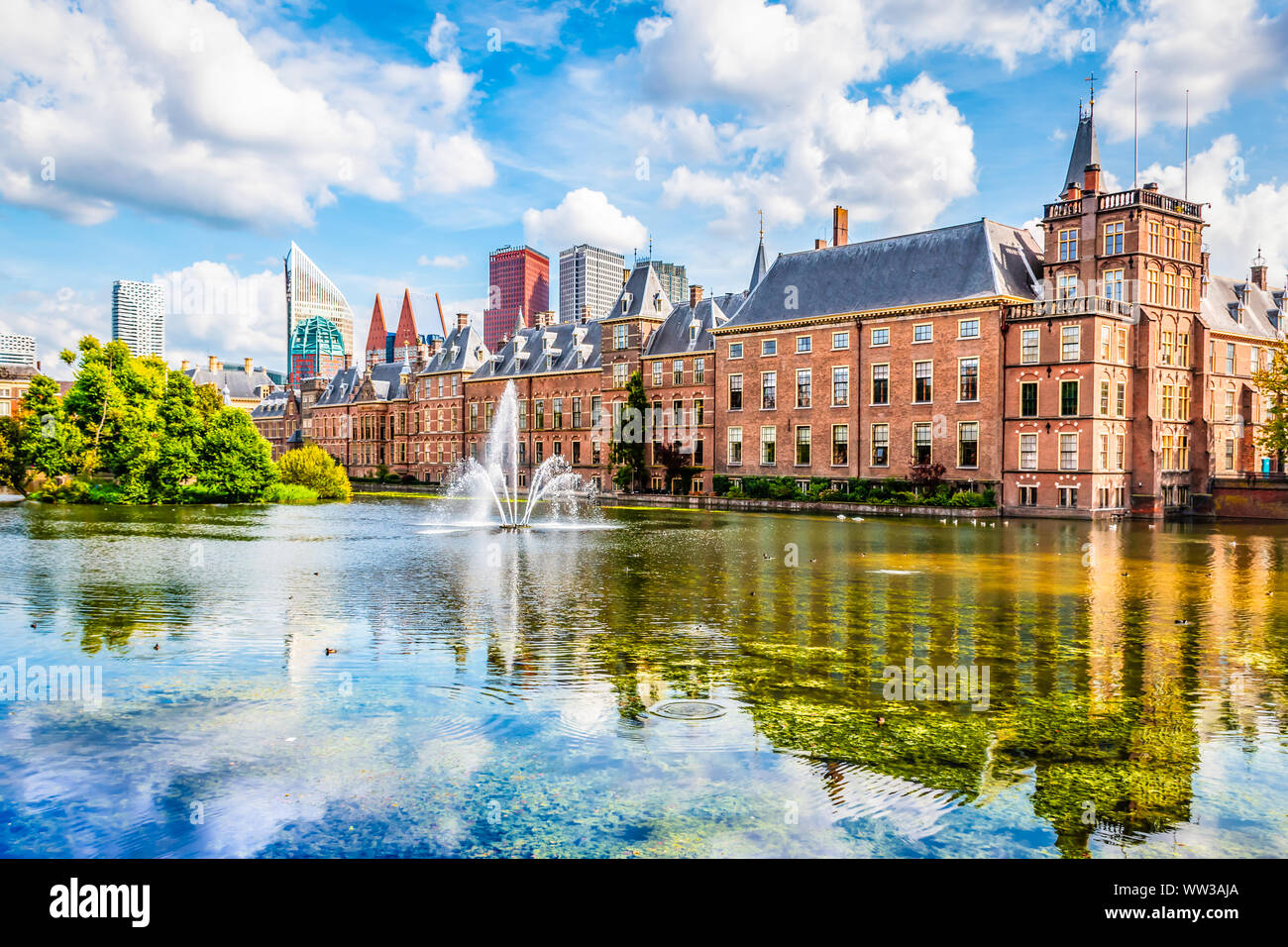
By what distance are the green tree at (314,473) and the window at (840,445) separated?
110 ft

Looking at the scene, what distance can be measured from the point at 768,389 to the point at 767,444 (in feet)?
12.3

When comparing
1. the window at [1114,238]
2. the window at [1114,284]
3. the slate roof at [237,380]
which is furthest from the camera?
the slate roof at [237,380]

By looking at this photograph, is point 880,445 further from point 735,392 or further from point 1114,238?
point 1114,238

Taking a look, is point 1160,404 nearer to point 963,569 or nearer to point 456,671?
point 963,569

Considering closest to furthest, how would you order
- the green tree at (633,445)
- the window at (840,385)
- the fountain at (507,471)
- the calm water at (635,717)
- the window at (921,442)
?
the calm water at (635,717)
the window at (921,442)
the window at (840,385)
the green tree at (633,445)
the fountain at (507,471)

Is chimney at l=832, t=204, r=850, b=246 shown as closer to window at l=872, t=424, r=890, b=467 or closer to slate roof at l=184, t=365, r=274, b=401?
window at l=872, t=424, r=890, b=467

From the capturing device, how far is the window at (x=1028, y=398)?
1952 inches

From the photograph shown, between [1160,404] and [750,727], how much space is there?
49419 mm

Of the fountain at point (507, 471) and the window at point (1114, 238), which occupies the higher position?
the window at point (1114, 238)

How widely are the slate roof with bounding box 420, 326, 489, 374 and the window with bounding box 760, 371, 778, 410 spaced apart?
132 ft

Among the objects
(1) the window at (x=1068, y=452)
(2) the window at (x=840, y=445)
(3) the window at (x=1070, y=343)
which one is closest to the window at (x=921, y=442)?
(2) the window at (x=840, y=445)

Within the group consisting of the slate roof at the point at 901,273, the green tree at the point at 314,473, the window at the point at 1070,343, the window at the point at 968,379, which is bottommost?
the green tree at the point at 314,473

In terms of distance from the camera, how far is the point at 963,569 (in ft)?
80.0

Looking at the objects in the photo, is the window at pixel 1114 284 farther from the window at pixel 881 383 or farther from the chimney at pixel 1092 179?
the window at pixel 881 383
